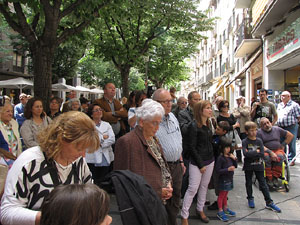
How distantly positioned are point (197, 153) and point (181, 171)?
529mm

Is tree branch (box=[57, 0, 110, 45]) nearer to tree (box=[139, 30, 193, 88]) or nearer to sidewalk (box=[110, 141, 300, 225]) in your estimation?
sidewalk (box=[110, 141, 300, 225])

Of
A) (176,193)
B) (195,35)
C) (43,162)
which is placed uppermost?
(195,35)

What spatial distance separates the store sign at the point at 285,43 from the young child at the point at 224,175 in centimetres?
739

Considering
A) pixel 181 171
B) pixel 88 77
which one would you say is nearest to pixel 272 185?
pixel 181 171

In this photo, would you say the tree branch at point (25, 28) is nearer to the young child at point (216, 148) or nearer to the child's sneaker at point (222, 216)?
the young child at point (216, 148)

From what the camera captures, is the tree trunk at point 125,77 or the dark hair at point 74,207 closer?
the dark hair at point 74,207

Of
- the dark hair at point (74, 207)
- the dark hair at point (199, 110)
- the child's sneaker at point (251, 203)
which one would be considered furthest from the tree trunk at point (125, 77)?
the dark hair at point (74, 207)

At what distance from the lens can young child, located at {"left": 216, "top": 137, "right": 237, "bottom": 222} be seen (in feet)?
14.1

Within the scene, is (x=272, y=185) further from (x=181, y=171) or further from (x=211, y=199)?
(x=181, y=171)

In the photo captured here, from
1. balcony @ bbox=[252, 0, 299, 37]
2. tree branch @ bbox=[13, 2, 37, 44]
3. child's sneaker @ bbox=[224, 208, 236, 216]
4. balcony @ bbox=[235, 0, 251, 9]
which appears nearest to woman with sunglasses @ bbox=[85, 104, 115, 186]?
child's sneaker @ bbox=[224, 208, 236, 216]

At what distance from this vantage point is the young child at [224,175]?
4305 mm

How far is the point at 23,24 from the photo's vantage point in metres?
6.25

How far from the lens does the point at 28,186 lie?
5.52 feet

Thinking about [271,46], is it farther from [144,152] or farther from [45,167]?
[45,167]
